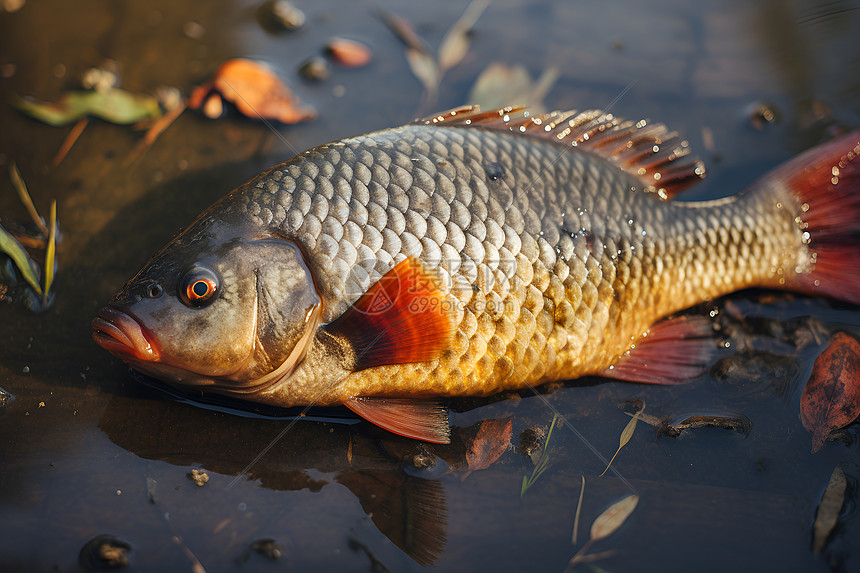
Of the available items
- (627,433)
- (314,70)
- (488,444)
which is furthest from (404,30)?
(627,433)

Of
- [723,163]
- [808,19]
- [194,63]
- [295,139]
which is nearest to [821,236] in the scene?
[723,163]

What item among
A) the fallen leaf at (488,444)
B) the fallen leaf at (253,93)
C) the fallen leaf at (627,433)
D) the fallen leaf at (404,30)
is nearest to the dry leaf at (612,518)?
the fallen leaf at (627,433)

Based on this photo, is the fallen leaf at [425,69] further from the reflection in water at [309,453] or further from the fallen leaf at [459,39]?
the reflection in water at [309,453]

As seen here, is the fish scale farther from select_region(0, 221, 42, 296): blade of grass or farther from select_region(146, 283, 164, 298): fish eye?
select_region(0, 221, 42, 296): blade of grass

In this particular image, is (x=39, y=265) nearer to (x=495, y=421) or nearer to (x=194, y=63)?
(x=194, y=63)

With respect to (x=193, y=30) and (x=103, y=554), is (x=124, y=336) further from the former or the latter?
(x=193, y=30)

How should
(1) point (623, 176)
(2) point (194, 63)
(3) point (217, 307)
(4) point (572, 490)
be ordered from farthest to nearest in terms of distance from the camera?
(2) point (194, 63) → (1) point (623, 176) → (4) point (572, 490) → (3) point (217, 307)
